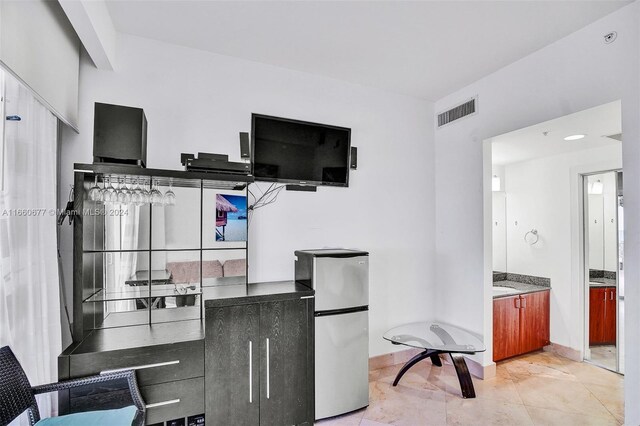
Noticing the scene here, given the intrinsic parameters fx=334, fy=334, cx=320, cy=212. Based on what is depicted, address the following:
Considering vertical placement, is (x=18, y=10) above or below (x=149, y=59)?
below

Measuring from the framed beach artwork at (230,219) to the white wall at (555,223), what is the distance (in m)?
3.58

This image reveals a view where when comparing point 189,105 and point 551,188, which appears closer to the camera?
point 189,105

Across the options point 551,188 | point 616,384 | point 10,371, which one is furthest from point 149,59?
point 616,384

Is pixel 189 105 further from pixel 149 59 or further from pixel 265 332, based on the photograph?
pixel 265 332

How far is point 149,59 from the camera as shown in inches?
100

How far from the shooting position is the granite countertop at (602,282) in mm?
3727

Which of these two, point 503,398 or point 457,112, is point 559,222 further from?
point 503,398

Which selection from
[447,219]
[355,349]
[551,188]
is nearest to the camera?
[355,349]

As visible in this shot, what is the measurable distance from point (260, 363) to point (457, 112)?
10.0 ft

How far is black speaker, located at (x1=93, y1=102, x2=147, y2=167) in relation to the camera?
196cm

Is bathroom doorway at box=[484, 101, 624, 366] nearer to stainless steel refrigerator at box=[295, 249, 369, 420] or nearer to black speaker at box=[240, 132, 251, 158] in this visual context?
stainless steel refrigerator at box=[295, 249, 369, 420]

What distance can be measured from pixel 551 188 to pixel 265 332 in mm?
3746

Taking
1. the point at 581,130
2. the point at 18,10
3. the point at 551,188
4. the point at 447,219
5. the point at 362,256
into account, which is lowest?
the point at 362,256

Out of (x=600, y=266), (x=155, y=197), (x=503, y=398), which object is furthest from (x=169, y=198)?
(x=600, y=266)
